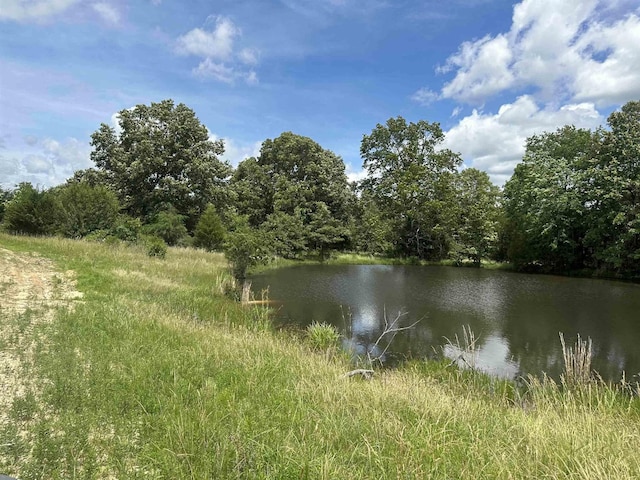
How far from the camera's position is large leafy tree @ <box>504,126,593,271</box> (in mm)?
31922

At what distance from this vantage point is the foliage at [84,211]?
26.4 meters

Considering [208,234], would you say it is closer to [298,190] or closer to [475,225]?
[298,190]

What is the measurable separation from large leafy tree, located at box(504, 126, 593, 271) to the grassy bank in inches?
1135

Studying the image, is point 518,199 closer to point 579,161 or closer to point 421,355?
point 579,161

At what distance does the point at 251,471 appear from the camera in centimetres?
343

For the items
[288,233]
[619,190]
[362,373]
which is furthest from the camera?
[288,233]

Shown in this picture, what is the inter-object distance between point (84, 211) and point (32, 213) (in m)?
2.81

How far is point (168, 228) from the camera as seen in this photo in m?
33.2

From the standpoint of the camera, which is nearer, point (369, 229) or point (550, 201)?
point (550, 201)

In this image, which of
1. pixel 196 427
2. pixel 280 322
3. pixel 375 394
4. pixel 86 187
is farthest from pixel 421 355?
pixel 86 187

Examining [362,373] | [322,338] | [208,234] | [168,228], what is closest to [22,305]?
[322,338]

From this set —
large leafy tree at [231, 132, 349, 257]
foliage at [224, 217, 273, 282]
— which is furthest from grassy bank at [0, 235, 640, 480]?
large leafy tree at [231, 132, 349, 257]

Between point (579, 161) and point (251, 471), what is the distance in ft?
118

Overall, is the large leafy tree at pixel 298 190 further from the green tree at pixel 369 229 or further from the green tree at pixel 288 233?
the green tree at pixel 369 229
